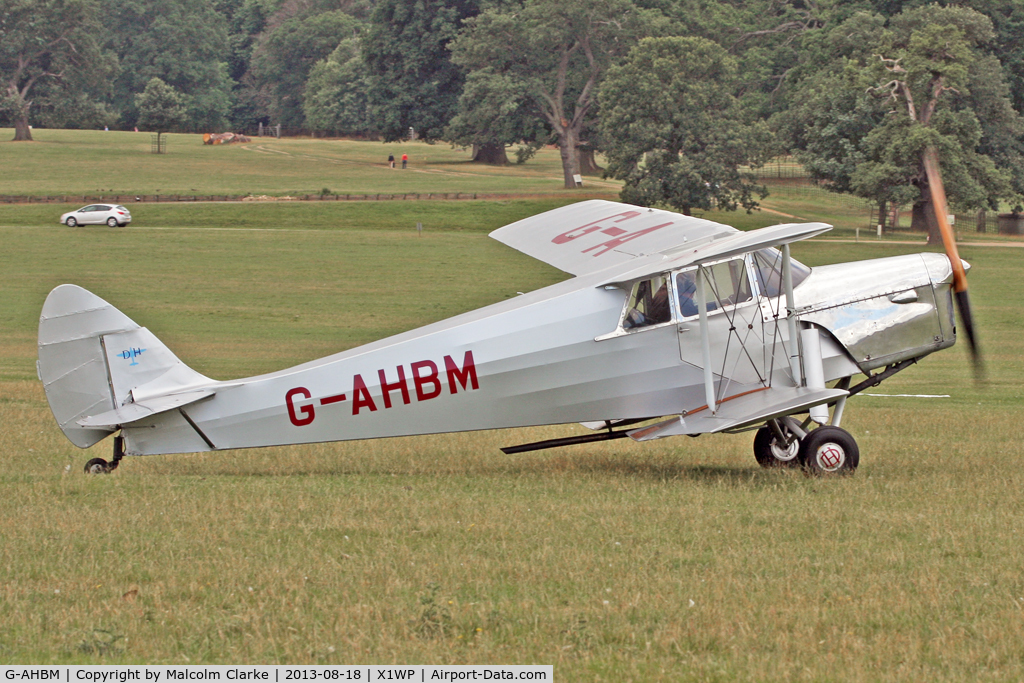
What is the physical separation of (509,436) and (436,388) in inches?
183

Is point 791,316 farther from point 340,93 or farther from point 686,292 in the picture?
point 340,93

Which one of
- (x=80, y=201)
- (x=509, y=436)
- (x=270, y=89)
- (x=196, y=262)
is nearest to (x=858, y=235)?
(x=196, y=262)

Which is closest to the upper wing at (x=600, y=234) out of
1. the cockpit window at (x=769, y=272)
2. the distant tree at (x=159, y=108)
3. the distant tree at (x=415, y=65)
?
the cockpit window at (x=769, y=272)

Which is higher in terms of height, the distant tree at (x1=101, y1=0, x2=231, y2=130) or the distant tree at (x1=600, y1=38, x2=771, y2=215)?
the distant tree at (x1=101, y1=0, x2=231, y2=130)

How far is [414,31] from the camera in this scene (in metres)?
98.0

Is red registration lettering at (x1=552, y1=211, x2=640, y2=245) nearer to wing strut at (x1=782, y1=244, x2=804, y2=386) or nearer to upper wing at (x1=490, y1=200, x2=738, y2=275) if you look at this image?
upper wing at (x1=490, y1=200, x2=738, y2=275)

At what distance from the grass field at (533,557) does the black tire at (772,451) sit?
19cm

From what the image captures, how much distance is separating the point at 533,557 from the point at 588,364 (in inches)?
150

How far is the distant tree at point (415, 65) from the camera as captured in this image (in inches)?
3782

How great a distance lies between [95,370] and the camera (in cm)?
1115

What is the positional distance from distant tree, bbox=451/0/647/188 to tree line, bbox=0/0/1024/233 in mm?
151

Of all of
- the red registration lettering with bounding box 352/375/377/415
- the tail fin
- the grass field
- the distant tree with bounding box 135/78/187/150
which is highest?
the distant tree with bounding box 135/78/187/150

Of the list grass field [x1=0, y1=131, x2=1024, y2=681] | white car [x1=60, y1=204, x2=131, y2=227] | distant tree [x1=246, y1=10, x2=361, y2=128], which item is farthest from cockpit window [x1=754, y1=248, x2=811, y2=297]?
distant tree [x1=246, y1=10, x2=361, y2=128]

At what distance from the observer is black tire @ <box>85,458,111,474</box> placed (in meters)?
11.5
